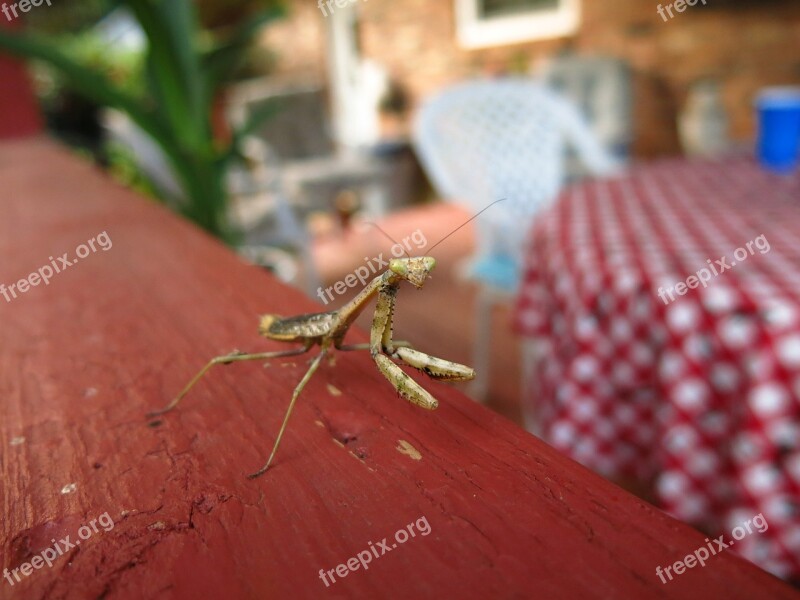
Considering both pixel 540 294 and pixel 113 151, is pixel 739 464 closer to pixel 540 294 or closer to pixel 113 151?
pixel 540 294

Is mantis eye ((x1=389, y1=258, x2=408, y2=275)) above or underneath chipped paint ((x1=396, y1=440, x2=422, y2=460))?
above

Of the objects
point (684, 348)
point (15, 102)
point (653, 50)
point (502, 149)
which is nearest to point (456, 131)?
point (502, 149)

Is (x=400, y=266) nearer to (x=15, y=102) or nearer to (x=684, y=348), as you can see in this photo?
(x=684, y=348)

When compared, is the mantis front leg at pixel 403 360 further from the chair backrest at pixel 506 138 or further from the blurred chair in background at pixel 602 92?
the blurred chair in background at pixel 602 92

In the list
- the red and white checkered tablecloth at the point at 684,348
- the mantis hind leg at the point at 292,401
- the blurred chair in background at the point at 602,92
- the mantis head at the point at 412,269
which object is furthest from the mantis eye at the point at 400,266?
the blurred chair in background at the point at 602,92

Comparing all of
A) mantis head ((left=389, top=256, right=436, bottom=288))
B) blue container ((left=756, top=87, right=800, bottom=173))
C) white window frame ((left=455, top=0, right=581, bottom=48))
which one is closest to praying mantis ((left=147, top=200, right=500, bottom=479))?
mantis head ((left=389, top=256, right=436, bottom=288))

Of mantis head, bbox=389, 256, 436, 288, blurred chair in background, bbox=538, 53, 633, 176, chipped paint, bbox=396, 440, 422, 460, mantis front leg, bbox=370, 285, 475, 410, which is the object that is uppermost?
mantis head, bbox=389, 256, 436, 288

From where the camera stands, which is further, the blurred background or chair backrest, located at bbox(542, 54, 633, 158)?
chair backrest, located at bbox(542, 54, 633, 158)

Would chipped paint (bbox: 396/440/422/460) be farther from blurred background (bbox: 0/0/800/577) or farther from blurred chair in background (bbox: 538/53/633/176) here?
blurred chair in background (bbox: 538/53/633/176)
